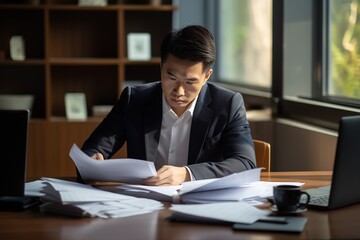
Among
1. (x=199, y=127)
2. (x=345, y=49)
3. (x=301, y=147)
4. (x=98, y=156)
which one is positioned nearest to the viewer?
(x=98, y=156)

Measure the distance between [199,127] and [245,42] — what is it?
11.1 feet

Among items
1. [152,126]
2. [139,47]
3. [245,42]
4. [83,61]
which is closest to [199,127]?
[152,126]

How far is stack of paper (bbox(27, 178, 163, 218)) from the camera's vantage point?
1996mm

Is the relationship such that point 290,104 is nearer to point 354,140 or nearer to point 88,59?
point 88,59

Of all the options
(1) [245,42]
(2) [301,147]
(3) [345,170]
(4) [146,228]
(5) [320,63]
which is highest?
(1) [245,42]

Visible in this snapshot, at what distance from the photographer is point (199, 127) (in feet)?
9.17

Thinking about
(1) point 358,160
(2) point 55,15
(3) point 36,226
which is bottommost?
(3) point 36,226

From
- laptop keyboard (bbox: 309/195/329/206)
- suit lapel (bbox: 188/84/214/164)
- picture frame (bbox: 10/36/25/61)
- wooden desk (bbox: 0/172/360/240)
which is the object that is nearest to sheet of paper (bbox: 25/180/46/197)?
wooden desk (bbox: 0/172/360/240)

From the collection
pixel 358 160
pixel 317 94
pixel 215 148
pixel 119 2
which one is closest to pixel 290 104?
pixel 317 94

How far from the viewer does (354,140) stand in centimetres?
202

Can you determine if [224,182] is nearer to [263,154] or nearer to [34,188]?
[34,188]

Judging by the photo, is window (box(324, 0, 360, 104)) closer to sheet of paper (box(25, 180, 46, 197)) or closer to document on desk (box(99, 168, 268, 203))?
document on desk (box(99, 168, 268, 203))

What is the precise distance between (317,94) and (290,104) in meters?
0.23

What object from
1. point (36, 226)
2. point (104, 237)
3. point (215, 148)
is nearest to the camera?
point (104, 237)
